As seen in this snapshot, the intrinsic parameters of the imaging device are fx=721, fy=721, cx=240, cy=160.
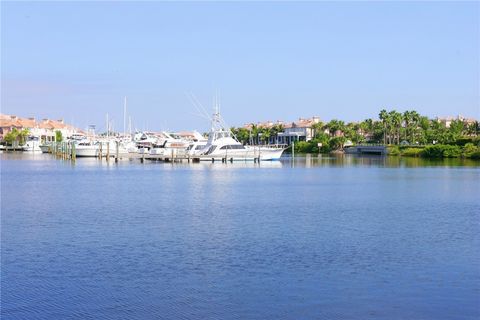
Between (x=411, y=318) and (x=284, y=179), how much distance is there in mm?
45916

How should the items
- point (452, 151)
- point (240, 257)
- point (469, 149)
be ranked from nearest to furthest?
point (240, 257) < point (469, 149) < point (452, 151)

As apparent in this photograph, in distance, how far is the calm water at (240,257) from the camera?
57.6ft

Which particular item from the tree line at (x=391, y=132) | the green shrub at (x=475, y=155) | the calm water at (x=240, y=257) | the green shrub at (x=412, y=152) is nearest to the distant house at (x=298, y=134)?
the tree line at (x=391, y=132)

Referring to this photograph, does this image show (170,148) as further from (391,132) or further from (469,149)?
(391,132)

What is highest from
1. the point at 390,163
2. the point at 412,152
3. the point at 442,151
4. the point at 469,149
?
the point at 469,149

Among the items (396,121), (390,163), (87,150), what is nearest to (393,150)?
(396,121)

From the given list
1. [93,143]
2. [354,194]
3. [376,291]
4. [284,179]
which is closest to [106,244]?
[376,291]

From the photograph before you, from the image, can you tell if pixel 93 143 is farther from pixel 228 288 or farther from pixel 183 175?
pixel 228 288

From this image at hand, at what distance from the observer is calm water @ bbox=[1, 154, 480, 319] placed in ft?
57.6

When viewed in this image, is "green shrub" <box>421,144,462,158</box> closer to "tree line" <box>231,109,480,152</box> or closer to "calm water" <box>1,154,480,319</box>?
"tree line" <box>231,109,480,152</box>

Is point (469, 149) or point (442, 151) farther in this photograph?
point (442, 151)

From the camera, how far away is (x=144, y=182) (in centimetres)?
5775

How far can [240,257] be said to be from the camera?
22938 mm

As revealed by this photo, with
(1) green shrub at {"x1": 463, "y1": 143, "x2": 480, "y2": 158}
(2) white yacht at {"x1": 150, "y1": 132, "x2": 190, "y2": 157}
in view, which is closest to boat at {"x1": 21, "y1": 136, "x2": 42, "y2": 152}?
(2) white yacht at {"x1": 150, "y1": 132, "x2": 190, "y2": 157}
